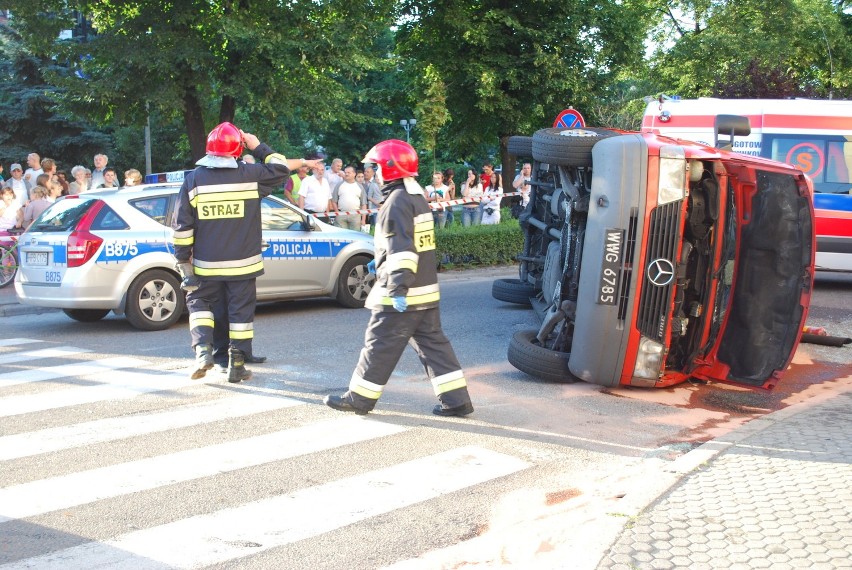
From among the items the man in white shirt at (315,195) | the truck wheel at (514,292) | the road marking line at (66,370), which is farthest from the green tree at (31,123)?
the road marking line at (66,370)

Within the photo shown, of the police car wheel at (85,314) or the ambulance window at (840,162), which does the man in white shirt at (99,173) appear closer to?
the police car wheel at (85,314)

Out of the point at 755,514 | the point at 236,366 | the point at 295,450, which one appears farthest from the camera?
the point at 236,366

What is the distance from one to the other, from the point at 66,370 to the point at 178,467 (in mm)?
3137

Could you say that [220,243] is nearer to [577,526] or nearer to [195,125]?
[577,526]

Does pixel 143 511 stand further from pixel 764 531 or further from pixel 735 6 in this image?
pixel 735 6

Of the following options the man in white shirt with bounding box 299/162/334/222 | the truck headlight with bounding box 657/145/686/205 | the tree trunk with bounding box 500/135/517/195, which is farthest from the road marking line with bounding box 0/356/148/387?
the tree trunk with bounding box 500/135/517/195

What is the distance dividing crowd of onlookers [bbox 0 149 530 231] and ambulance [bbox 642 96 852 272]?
3492 mm

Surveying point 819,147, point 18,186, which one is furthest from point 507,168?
point 18,186

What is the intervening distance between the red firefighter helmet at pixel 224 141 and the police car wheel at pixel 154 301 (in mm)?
3138

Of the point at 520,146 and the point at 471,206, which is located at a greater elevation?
the point at 520,146

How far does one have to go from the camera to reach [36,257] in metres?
10.5

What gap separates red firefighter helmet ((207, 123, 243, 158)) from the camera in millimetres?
7777

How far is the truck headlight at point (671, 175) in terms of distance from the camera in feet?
23.7

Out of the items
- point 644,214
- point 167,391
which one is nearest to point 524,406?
point 644,214
